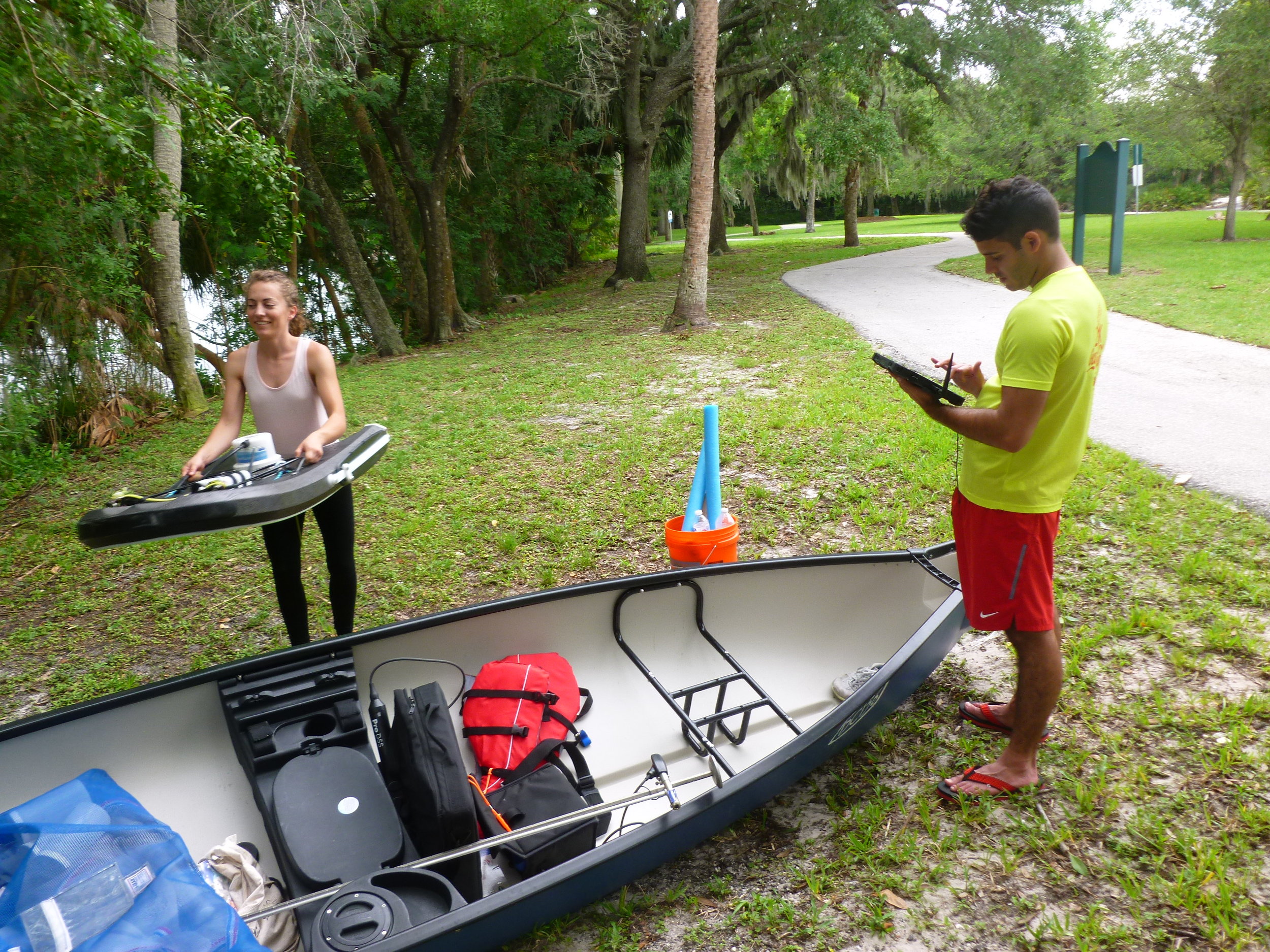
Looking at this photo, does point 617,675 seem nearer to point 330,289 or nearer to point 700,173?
point 700,173

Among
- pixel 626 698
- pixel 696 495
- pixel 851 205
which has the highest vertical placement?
pixel 851 205

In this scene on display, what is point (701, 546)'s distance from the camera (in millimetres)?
4148

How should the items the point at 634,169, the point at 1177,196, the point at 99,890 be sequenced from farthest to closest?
the point at 1177,196 → the point at 634,169 → the point at 99,890

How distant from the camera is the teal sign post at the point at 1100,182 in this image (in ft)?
42.9

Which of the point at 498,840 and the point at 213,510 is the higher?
the point at 213,510

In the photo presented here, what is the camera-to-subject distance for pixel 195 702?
2.89m

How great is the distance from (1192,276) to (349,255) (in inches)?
568

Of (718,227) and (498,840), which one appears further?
(718,227)

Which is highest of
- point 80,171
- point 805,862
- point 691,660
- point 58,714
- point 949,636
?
point 80,171

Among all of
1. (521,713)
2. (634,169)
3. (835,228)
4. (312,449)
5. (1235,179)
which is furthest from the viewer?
(835,228)

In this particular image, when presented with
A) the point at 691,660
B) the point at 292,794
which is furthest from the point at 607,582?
the point at 292,794

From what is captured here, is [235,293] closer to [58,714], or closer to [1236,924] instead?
[58,714]

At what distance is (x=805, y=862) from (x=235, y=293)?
15.1 metres

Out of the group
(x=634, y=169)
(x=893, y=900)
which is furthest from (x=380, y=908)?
(x=634, y=169)
